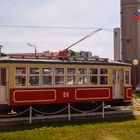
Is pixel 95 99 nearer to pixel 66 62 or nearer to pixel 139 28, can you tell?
pixel 66 62

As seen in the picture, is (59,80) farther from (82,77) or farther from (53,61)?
(82,77)

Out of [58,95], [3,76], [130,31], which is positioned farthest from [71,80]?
[130,31]

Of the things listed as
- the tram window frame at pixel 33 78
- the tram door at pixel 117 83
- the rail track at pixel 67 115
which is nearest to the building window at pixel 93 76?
the tram door at pixel 117 83

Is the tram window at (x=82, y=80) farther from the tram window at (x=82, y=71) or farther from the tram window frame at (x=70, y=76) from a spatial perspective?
the tram window frame at (x=70, y=76)

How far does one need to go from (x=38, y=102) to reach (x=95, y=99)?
392 cm

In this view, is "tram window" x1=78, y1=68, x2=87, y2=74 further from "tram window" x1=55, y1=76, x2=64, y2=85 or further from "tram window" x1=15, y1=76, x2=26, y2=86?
"tram window" x1=15, y1=76, x2=26, y2=86

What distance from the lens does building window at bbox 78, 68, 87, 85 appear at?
2610cm

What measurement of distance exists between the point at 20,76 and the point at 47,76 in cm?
167

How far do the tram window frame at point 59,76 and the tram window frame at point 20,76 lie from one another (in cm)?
191

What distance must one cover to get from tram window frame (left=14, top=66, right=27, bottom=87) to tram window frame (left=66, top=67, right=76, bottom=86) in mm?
2707

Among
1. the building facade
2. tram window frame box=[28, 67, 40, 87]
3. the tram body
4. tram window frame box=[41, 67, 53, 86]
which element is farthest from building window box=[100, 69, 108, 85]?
the building facade

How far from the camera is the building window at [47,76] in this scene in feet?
81.3

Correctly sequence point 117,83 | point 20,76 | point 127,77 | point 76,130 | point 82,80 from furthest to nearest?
point 127,77 < point 117,83 < point 82,80 < point 20,76 < point 76,130

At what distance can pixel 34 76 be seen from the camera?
24.5m
